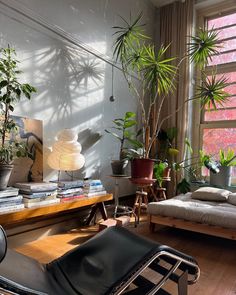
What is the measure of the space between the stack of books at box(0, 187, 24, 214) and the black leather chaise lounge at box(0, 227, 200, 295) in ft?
2.86

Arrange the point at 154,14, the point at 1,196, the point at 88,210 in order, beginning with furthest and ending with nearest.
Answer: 1. the point at 154,14
2. the point at 88,210
3. the point at 1,196

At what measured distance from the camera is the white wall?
2.65 m

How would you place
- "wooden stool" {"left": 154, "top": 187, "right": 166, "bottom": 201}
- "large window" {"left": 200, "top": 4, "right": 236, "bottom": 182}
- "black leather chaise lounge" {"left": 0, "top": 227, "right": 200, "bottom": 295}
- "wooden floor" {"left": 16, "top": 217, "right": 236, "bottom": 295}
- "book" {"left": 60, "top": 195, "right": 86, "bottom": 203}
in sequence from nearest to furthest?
"black leather chaise lounge" {"left": 0, "top": 227, "right": 200, "bottom": 295} → "wooden floor" {"left": 16, "top": 217, "right": 236, "bottom": 295} → "book" {"left": 60, "top": 195, "right": 86, "bottom": 203} → "wooden stool" {"left": 154, "top": 187, "right": 166, "bottom": 201} → "large window" {"left": 200, "top": 4, "right": 236, "bottom": 182}

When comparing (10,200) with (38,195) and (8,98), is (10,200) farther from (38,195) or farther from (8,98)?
(8,98)

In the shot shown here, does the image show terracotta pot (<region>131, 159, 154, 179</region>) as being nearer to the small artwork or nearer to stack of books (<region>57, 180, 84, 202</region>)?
stack of books (<region>57, 180, 84, 202</region>)

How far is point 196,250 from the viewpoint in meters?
2.46

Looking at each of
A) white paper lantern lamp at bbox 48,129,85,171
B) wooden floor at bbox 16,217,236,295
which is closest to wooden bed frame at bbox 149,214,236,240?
wooden floor at bbox 16,217,236,295

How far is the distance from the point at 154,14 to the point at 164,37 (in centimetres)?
54

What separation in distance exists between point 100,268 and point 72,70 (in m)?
2.55

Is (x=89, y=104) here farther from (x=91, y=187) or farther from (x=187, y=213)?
(x=187, y=213)

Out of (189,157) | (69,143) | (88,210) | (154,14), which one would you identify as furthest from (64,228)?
(154,14)

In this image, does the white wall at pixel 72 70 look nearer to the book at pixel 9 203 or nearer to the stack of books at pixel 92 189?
the stack of books at pixel 92 189

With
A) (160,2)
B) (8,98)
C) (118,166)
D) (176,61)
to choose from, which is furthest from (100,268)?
(160,2)

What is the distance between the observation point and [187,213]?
2578 mm
